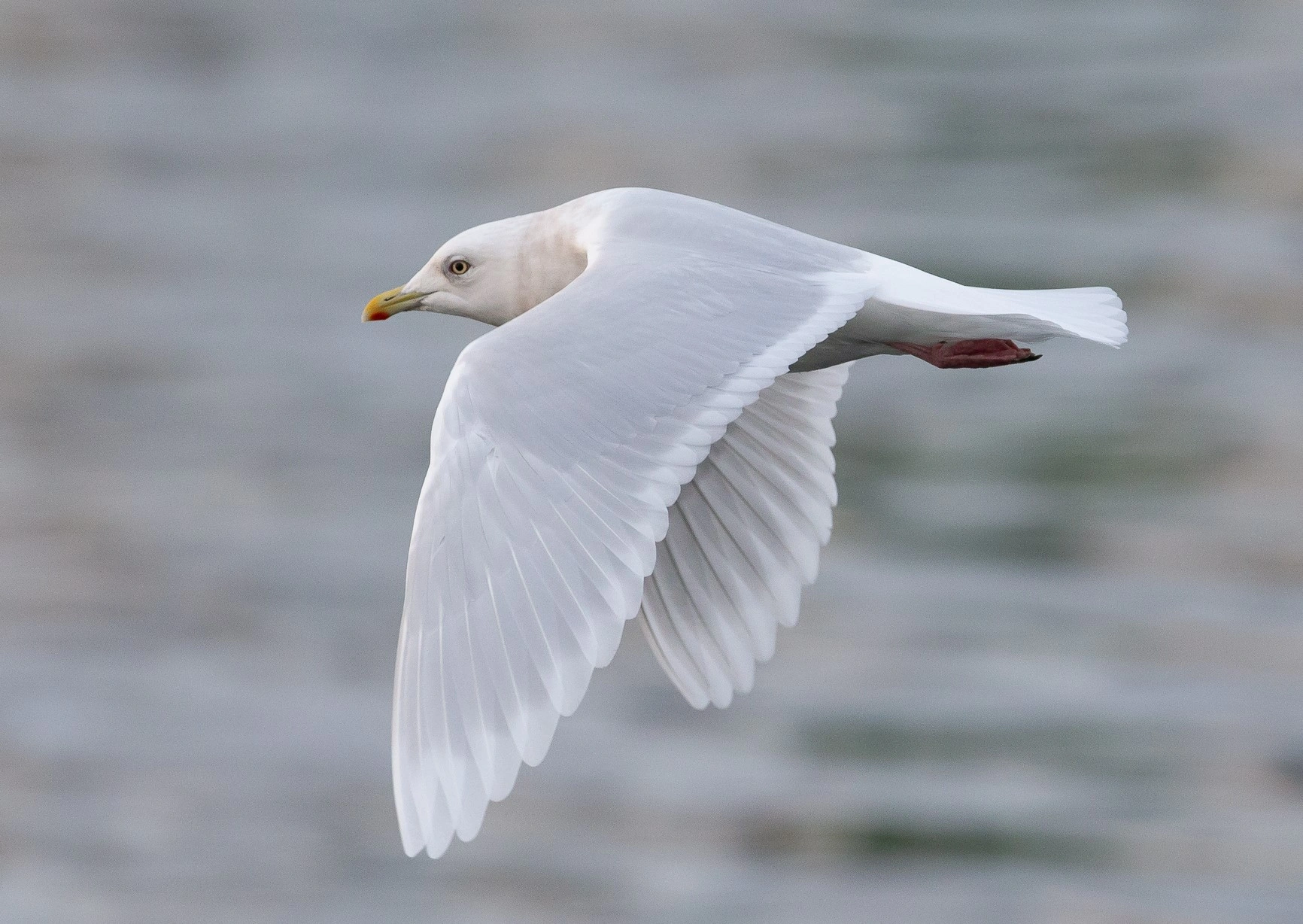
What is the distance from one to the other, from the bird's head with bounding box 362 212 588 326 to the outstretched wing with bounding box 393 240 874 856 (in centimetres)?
58

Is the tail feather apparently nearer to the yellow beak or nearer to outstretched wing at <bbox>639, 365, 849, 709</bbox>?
outstretched wing at <bbox>639, 365, 849, 709</bbox>

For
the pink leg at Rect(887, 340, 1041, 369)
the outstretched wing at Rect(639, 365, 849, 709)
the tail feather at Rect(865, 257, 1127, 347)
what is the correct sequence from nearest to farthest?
the tail feather at Rect(865, 257, 1127, 347)
the pink leg at Rect(887, 340, 1041, 369)
the outstretched wing at Rect(639, 365, 849, 709)

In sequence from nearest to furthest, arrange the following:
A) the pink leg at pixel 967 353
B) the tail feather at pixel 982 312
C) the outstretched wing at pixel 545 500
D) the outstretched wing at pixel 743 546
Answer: the outstretched wing at pixel 545 500
the tail feather at pixel 982 312
the pink leg at pixel 967 353
the outstretched wing at pixel 743 546

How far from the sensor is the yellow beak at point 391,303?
546 centimetres

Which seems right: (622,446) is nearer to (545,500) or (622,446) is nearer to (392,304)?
(545,500)

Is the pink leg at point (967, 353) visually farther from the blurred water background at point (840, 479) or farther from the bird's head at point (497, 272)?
the blurred water background at point (840, 479)

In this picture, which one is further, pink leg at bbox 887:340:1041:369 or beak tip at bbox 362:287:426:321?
beak tip at bbox 362:287:426:321

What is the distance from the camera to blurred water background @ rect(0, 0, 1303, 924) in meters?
14.6

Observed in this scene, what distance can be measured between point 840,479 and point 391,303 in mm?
13010

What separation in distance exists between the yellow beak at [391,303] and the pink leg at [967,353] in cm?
123

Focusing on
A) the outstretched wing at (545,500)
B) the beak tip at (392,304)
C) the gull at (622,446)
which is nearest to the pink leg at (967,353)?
the gull at (622,446)

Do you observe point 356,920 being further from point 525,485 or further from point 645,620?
point 525,485

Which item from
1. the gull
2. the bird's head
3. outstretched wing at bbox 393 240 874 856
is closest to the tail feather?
the gull

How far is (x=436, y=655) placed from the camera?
159 inches
